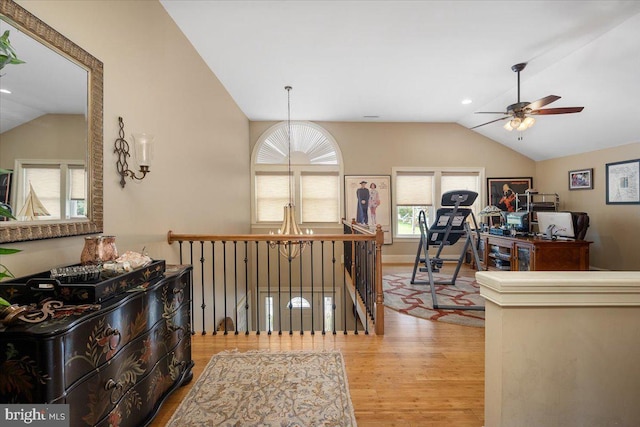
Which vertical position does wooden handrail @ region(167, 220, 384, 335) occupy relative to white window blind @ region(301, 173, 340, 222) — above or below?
below

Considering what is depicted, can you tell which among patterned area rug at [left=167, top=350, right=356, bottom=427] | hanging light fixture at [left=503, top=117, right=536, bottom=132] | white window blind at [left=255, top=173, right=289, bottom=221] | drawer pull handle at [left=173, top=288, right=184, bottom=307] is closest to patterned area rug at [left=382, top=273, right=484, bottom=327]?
patterned area rug at [left=167, top=350, right=356, bottom=427]

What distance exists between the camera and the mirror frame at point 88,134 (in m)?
1.24

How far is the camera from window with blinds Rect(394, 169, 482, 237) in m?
6.40

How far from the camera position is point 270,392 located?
1905 mm

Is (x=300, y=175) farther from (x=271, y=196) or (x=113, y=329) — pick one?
(x=113, y=329)

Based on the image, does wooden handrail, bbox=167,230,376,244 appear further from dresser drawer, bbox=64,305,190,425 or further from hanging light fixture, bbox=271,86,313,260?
dresser drawer, bbox=64,305,190,425

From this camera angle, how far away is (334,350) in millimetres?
2459

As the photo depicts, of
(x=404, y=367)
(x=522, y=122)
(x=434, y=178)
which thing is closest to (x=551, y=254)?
(x=522, y=122)

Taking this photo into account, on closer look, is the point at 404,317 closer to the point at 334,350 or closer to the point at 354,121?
the point at 334,350

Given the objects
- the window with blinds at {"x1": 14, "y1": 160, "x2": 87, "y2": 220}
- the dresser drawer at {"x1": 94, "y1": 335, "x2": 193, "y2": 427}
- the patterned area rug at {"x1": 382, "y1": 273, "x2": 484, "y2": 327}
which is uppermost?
the window with blinds at {"x1": 14, "y1": 160, "x2": 87, "y2": 220}

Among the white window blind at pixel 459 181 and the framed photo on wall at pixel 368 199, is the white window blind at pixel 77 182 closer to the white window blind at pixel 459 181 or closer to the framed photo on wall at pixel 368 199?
the framed photo on wall at pixel 368 199

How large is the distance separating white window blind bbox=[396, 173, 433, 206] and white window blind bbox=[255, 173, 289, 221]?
265 cm

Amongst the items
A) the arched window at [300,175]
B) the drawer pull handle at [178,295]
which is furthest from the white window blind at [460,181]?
the drawer pull handle at [178,295]

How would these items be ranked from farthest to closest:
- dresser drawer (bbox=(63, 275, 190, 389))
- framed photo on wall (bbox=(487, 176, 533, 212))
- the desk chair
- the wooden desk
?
framed photo on wall (bbox=(487, 176, 533, 212))
the wooden desk
the desk chair
dresser drawer (bbox=(63, 275, 190, 389))
